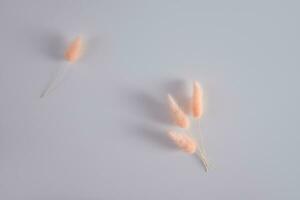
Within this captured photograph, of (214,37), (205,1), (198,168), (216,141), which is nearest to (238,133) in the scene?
(216,141)

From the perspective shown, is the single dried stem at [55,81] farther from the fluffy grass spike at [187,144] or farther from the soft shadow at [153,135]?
the fluffy grass spike at [187,144]

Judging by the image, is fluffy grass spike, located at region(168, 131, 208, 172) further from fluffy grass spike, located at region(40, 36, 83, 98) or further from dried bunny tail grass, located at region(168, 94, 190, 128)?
fluffy grass spike, located at region(40, 36, 83, 98)

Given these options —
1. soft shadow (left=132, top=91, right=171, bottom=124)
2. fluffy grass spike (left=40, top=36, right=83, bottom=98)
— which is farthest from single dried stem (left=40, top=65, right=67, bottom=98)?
soft shadow (left=132, top=91, right=171, bottom=124)

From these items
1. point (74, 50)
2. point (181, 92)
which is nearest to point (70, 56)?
point (74, 50)

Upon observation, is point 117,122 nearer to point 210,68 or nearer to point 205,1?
point 210,68

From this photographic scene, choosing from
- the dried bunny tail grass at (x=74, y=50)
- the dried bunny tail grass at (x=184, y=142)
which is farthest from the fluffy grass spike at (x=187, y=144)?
the dried bunny tail grass at (x=74, y=50)

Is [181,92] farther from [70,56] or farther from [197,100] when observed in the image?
[70,56]
